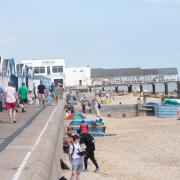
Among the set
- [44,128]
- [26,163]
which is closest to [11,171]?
[26,163]

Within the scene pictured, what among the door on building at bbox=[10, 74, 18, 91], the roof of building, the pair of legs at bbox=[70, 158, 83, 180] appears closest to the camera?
the pair of legs at bbox=[70, 158, 83, 180]

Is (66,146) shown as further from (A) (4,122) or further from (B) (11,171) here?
(B) (11,171)

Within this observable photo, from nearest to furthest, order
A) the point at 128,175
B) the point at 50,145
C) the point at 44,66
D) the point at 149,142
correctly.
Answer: the point at 50,145 < the point at 128,175 < the point at 149,142 < the point at 44,66

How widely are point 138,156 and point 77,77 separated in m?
108

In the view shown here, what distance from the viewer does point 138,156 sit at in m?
20.9

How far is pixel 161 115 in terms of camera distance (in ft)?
153

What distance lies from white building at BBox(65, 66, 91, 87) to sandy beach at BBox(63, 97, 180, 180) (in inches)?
3621

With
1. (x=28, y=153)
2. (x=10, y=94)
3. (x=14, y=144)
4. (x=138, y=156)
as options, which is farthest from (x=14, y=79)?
(x=28, y=153)

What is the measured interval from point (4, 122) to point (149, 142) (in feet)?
33.2

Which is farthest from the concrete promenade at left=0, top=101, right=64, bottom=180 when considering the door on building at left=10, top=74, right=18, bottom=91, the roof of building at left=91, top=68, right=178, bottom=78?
Answer: the roof of building at left=91, top=68, right=178, bottom=78

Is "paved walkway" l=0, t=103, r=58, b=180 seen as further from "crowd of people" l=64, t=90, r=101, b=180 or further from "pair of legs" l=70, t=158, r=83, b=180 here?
"pair of legs" l=70, t=158, r=83, b=180

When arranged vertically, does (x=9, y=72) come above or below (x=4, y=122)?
above

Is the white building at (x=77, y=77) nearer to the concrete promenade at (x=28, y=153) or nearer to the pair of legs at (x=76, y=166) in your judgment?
the concrete promenade at (x=28, y=153)

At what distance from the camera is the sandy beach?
1644 centimetres
